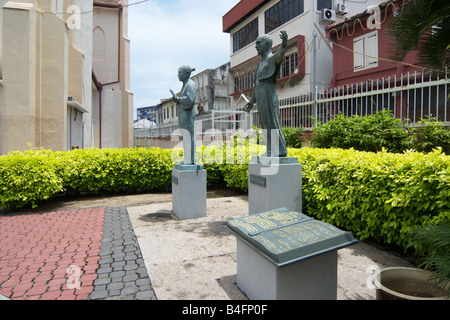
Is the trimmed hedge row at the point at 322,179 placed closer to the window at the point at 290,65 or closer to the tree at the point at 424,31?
the tree at the point at 424,31

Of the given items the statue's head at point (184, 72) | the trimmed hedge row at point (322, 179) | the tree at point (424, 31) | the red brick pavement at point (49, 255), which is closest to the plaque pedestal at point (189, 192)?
the red brick pavement at point (49, 255)

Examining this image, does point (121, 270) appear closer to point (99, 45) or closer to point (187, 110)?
point (187, 110)

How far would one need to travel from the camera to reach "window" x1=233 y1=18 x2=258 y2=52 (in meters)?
21.0

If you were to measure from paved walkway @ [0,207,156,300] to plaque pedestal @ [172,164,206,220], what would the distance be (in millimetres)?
1135

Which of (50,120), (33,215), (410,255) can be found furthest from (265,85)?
(50,120)

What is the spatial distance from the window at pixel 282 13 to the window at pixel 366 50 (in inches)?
159

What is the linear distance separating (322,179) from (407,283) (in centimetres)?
291

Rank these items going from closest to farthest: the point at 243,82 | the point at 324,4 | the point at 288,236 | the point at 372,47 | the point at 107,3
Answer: the point at 288,236 < the point at 372,47 < the point at 324,4 < the point at 107,3 < the point at 243,82

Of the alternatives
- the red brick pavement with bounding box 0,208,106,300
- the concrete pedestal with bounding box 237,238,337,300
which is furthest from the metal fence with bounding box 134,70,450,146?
the red brick pavement with bounding box 0,208,106,300

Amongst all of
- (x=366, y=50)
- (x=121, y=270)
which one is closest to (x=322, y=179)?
(x=121, y=270)

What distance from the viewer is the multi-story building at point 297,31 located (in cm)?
1620

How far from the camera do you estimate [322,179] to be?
18.4 feet

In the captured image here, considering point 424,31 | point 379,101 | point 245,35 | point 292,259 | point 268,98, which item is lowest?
point 292,259
